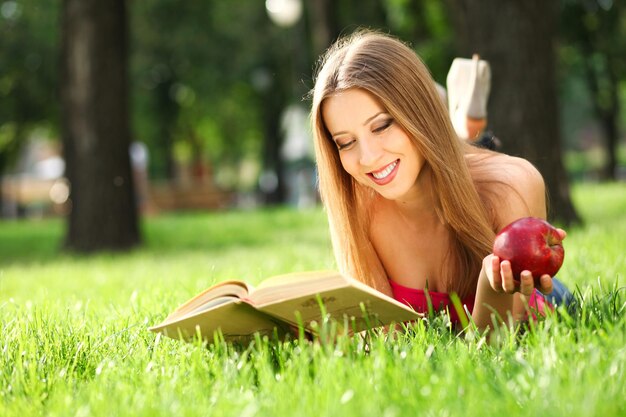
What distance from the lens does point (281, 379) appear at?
8.04 feet

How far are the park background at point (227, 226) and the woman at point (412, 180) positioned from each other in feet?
1.31

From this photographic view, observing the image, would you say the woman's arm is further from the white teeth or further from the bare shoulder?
the white teeth

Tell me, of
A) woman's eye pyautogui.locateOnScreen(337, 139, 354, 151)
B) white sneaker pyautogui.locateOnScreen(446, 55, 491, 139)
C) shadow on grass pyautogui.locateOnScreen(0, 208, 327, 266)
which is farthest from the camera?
shadow on grass pyautogui.locateOnScreen(0, 208, 327, 266)

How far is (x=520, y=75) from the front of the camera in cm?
928

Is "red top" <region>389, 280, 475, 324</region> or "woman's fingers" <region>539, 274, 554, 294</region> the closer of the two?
"woman's fingers" <region>539, 274, 554, 294</region>

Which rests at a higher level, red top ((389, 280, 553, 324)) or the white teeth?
the white teeth

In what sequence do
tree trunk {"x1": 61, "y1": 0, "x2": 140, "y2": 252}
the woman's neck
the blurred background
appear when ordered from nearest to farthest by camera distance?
1. the woman's neck
2. the blurred background
3. tree trunk {"x1": 61, "y1": 0, "x2": 140, "y2": 252}

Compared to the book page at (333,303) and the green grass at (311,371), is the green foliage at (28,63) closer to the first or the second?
the green grass at (311,371)

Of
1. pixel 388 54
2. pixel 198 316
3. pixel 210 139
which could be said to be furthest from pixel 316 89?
pixel 210 139

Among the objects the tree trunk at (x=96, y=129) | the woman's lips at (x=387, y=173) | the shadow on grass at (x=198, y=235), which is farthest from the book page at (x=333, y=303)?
the tree trunk at (x=96, y=129)

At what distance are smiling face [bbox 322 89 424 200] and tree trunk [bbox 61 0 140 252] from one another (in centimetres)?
874

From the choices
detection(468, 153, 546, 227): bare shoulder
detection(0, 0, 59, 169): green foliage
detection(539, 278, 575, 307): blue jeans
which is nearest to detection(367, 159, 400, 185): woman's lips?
detection(468, 153, 546, 227): bare shoulder

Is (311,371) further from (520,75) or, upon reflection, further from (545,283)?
(520,75)

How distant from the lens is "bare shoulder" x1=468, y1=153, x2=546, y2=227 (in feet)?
11.1
